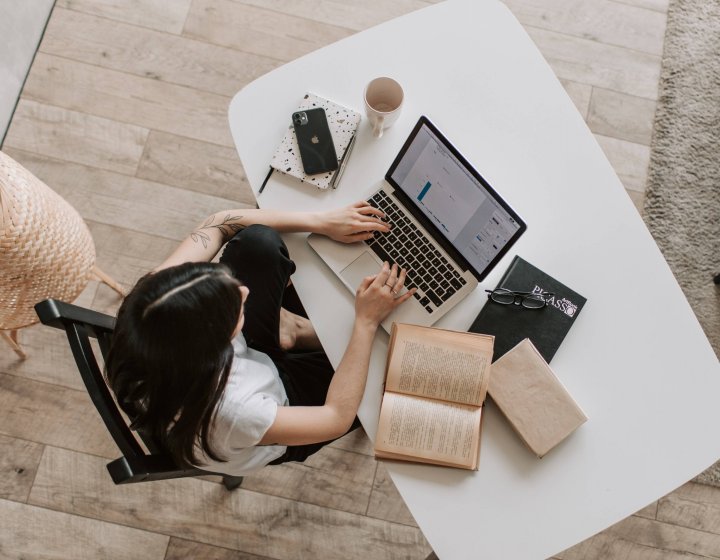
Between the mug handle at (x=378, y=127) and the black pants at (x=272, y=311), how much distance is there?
29 centimetres

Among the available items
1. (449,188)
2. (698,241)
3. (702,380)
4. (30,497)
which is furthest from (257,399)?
(698,241)

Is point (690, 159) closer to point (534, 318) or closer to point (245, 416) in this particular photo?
point (534, 318)

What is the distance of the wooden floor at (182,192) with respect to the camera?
5.48 ft

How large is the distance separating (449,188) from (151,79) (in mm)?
1293

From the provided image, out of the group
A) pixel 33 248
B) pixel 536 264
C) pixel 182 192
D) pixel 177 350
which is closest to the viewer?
pixel 177 350

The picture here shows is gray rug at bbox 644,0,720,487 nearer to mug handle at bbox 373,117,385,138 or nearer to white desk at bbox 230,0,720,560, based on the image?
white desk at bbox 230,0,720,560

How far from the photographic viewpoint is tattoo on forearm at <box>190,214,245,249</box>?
4.02ft

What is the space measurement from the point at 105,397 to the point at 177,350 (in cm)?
13

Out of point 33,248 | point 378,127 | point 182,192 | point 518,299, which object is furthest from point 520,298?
point 182,192

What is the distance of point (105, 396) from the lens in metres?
0.91

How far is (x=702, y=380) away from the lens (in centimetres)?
112

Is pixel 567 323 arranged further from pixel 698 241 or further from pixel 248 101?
pixel 698 241

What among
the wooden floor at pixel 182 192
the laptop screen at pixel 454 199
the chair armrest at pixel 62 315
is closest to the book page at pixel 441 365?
the laptop screen at pixel 454 199

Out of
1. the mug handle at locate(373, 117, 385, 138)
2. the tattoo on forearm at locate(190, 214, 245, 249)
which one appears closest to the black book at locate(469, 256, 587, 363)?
the mug handle at locate(373, 117, 385, 138)
